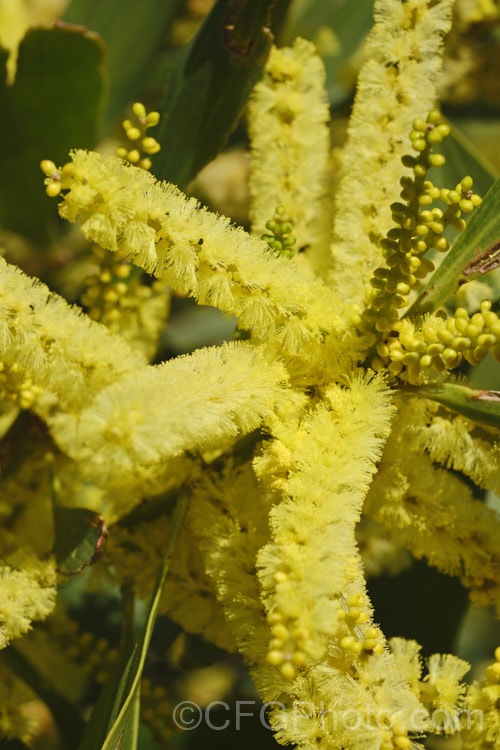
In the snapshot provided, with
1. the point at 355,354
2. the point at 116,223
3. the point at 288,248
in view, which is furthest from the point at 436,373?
the point at 116,223

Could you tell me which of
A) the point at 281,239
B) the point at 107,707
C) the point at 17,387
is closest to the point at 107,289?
the point at 17,387

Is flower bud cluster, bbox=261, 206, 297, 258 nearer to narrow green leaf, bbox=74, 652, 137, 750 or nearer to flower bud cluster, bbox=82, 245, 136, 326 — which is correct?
flower bud cluster, bbox=82, 245, 136, 326

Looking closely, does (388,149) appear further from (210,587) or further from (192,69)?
(210,587)

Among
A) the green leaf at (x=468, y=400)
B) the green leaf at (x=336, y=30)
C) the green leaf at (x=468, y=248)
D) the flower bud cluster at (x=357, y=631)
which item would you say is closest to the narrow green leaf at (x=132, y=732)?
the flower bud cluster at (x=357, y=631)

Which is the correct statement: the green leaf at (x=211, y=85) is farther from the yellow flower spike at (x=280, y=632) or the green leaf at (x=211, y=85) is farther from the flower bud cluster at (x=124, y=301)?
the yellow flower spike at (x=280, y=632)

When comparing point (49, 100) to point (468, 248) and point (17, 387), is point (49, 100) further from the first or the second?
point (468, 248)
